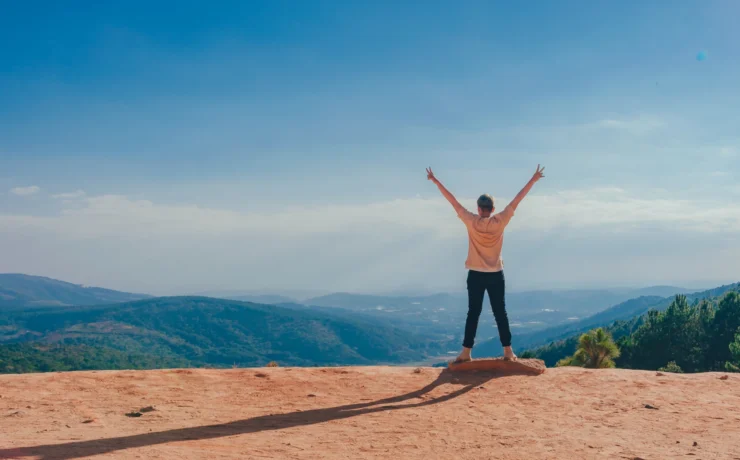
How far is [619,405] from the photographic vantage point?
8.08m

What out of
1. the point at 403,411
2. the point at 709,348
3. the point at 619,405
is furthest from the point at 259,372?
the point at 709,348

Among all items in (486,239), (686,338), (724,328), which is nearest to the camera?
(486,239)

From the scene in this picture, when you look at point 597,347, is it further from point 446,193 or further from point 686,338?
point 686,338

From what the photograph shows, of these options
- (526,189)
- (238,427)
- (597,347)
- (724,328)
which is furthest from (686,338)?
(238,427)

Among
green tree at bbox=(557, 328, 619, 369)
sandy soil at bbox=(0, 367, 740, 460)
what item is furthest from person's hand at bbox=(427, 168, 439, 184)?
green tree at bbox=(557, 328, 619, 369)

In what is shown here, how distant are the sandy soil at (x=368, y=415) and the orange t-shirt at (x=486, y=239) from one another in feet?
6.76

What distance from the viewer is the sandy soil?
5832 millimetres

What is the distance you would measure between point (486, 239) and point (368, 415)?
4.05 m

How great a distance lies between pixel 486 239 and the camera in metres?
9.89

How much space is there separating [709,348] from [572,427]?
64.3 meters

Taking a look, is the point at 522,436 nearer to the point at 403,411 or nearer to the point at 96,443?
the point at 403,411

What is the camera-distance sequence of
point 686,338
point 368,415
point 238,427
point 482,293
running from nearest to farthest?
point 238,427 < point 368,415 < point 482,293 < point 686,338

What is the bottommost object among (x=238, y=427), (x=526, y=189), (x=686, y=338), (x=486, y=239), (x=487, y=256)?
(x=686, y=338)

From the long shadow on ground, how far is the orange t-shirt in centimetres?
206
